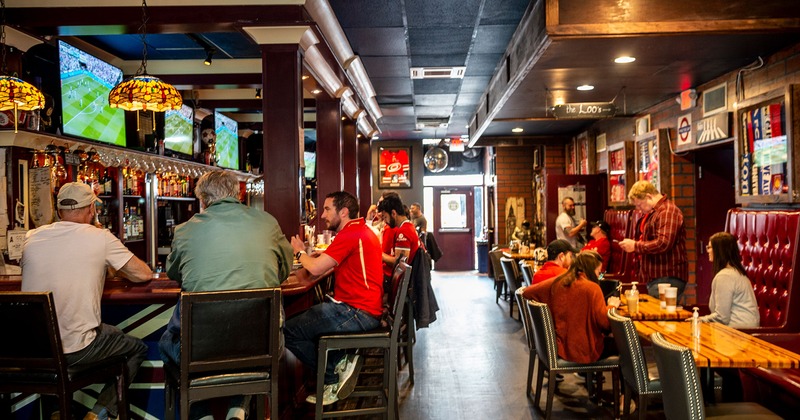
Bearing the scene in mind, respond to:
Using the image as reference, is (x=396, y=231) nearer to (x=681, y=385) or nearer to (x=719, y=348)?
(x=719, y=348)

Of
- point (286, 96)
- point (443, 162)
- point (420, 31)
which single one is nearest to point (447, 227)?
point (443, 162)

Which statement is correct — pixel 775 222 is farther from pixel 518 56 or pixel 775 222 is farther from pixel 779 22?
pixel 518 56

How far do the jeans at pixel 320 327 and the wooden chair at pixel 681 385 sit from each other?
1802mm

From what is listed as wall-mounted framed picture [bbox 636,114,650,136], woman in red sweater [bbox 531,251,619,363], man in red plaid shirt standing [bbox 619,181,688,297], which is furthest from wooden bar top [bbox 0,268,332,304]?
wall-mounted framed picture [bbox 636,114,650,136]

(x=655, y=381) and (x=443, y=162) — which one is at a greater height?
(x=443, y=162)

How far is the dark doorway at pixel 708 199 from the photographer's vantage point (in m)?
7.51

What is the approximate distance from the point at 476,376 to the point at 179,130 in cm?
553

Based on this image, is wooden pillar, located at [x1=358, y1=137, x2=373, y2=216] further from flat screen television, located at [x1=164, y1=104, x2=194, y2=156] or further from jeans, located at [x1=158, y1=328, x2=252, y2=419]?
jeans, located at [x1=158, y1=328, x2=252, y2=419]

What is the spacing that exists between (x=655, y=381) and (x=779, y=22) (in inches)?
107

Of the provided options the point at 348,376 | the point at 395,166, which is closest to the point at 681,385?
the point at 348,376

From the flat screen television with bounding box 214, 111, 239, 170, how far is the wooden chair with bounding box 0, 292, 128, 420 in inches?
302

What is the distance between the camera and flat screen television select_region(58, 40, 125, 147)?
242 inches

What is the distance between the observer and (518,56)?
6.22 meters

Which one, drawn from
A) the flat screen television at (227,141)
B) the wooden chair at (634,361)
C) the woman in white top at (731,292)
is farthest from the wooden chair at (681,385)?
the flat screen television at (227,141)
